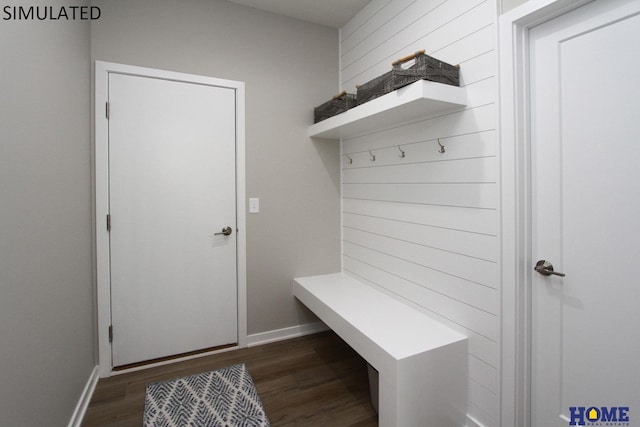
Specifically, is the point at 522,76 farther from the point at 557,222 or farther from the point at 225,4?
the point at 225,4

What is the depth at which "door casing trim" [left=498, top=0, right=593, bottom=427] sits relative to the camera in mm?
1460

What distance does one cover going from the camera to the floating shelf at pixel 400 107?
1.63m

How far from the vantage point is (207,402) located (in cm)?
196

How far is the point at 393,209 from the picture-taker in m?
2.30

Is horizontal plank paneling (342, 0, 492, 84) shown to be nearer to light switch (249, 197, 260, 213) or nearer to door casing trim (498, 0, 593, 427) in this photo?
door casing trim (498, 0, 593, 427)

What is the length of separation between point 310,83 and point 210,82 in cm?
86

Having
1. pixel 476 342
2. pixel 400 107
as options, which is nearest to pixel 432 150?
pixel 400 107

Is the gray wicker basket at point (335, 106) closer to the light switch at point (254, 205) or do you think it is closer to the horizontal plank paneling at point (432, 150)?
the horizontal plank paneling at point (432, 150)

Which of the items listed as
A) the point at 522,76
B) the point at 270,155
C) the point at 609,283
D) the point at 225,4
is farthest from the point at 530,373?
the point at 225,4

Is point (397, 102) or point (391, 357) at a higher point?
point (397, 102)

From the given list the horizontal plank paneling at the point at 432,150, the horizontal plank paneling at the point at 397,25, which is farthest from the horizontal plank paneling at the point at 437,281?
the horizontal plank paneling at the point at 397,25

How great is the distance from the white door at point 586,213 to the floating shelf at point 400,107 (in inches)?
14.9

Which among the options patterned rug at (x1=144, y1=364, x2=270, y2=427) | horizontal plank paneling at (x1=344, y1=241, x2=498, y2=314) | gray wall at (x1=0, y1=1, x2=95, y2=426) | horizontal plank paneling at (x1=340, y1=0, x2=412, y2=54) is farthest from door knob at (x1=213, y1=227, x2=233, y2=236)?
horizontal plank paneling at (x1=340, y1=0, x2=412, y2=54)

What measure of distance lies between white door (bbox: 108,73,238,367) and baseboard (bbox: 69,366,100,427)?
157 millimetres
